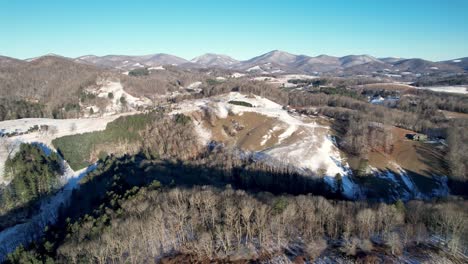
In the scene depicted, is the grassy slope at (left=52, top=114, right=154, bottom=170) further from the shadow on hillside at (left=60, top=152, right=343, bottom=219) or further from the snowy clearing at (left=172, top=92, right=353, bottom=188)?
the snowy clearing at (left=172, top=92, right=353, bottom=188)

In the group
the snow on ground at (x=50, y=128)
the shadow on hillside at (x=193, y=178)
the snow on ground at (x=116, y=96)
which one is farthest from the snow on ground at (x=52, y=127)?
the snow on ground at (x=116, y=96)

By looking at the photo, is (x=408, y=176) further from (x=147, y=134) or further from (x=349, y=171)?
(x=147, y=134)

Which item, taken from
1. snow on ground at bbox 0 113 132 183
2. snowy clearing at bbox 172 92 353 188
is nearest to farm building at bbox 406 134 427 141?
snowy clearing at bbox 172 92 353 188

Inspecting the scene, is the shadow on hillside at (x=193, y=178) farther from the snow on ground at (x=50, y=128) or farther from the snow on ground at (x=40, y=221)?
the snow on ground at (x=50, y=128)

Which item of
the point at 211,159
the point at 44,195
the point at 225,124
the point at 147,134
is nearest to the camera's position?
the point at 44,195

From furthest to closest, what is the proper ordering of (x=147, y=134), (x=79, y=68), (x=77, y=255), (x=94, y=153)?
(x=79, y=68) < (x=147, y=134) < (x=94, y=153) < (x=77, y=255)

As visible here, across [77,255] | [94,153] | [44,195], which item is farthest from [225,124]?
[77,255]
